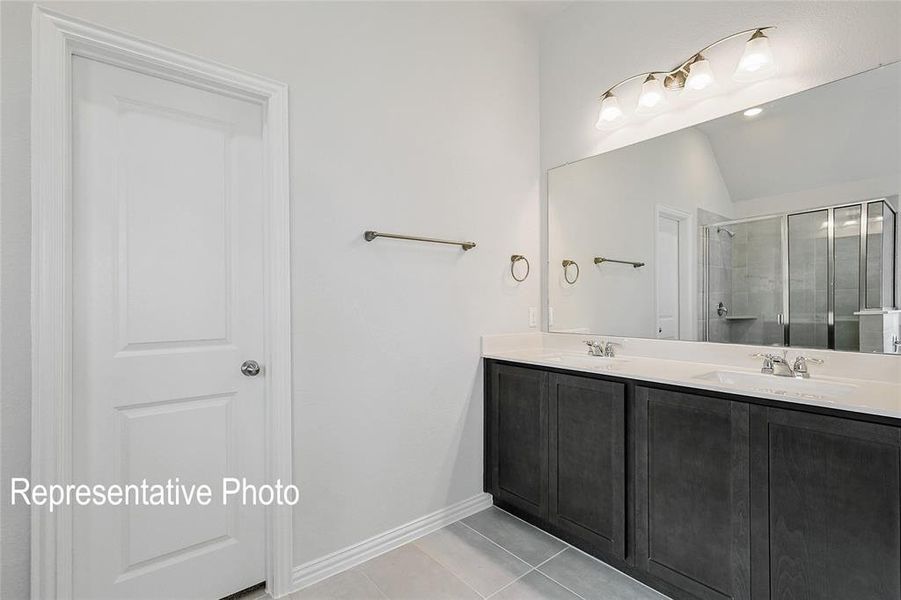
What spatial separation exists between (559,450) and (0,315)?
2069mm

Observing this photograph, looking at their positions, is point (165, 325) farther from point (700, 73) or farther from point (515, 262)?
point (700, 73)

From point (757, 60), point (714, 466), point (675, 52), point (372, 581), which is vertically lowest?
point (372, 581)

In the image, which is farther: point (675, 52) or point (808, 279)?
point (675, 52)

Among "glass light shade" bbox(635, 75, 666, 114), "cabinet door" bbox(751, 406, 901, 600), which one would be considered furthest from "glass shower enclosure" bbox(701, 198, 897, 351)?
"glass light shade" bbox(635, 75, 666, 114)

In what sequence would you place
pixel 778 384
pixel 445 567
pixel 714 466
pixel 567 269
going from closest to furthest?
pixel 714 466, pixel 778 384, pixel 445 567, pixel 567 269

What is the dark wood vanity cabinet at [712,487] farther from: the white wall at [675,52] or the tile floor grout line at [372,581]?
the white wall at [675,52]

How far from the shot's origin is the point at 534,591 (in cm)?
175

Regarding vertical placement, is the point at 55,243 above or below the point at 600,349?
above

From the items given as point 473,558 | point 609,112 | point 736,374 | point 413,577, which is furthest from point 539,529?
point 609,112

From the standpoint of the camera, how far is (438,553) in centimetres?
203

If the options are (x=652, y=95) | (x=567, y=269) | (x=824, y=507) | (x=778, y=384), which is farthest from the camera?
(x=567, y=269)

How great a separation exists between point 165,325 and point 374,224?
91cm

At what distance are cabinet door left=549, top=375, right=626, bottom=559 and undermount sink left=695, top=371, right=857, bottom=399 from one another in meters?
0.39

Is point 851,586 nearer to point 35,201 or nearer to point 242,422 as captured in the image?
point 242,422
